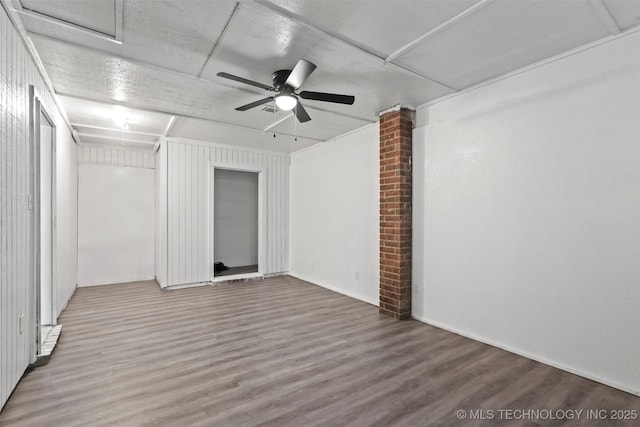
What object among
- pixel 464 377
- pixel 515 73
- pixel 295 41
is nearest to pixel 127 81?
pixel 295 41

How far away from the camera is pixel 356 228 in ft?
16.3

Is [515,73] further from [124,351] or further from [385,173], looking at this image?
[124,351]

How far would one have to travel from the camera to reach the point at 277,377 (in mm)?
2529

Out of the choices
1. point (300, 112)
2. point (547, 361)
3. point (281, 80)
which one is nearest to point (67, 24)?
point (281, 80)

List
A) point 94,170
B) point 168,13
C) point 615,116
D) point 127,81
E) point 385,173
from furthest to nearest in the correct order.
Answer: point 94,170, point 385,173, point 127,81, point 615,116, point 168,13

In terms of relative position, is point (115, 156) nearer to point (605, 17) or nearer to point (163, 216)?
point (163, 216)

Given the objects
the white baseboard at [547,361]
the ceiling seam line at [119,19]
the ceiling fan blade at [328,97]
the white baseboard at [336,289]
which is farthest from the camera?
the white baseboard at [336,289]

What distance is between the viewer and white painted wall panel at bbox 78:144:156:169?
5.73 meters

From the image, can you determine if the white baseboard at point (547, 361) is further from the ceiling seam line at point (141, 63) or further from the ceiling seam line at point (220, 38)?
the ceiling seam line at point (220, 38)

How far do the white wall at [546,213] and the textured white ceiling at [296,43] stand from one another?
34 cm

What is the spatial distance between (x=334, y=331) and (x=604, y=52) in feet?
11.8

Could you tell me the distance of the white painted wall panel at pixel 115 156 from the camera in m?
5.73

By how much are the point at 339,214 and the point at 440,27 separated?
3.45m

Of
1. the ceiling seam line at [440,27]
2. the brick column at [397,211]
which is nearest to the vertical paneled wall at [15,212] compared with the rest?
the ceiling seam line at [440,27]
